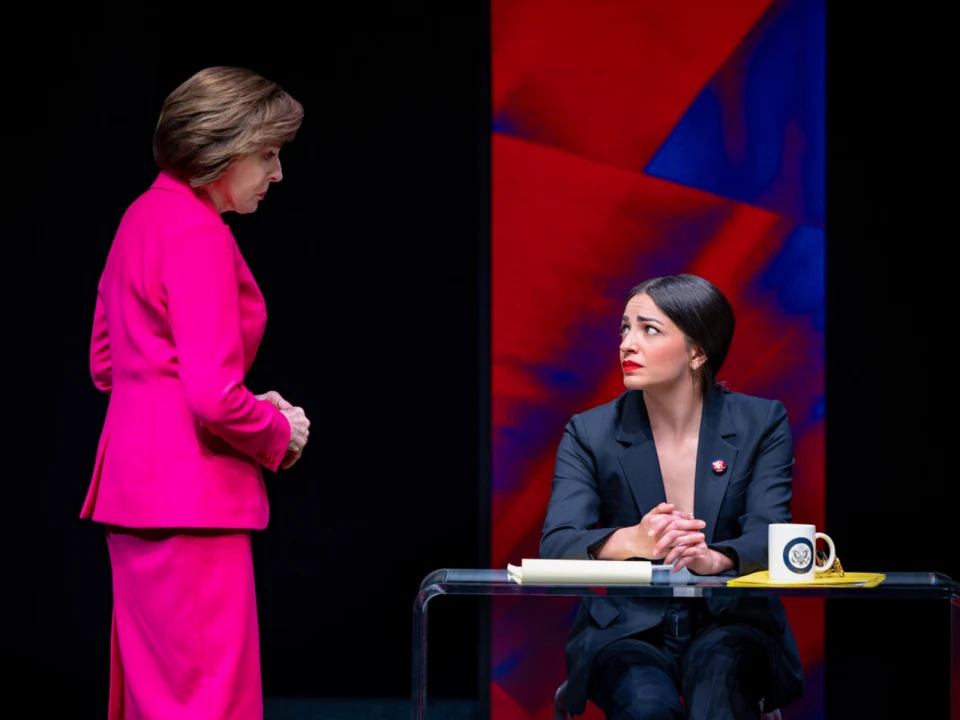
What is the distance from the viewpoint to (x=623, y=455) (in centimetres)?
279

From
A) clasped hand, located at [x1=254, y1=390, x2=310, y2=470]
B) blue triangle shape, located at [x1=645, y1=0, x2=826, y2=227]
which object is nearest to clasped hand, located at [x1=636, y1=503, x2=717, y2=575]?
clasped hand, located at [x1=254, y1=390, x2=310, y2=470]

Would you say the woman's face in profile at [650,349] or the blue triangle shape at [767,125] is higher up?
the blue triangle shape at [767,125]

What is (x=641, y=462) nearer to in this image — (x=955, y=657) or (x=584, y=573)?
(x=584, y=573)

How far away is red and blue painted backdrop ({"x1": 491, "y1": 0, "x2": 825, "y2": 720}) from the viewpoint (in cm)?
346

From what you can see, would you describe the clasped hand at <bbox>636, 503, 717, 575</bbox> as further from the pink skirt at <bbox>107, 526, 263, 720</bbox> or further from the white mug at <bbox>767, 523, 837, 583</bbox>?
the pink skirt at <bbox>107, 526, 263, 720</bbox>

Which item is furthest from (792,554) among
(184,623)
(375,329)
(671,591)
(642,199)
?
(375,329)

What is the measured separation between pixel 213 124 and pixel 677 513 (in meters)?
1.23

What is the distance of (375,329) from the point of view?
3766 mm

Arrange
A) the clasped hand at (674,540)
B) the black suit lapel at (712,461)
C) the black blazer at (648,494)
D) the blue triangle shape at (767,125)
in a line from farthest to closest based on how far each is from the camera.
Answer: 1. the blue triangle shape at (767,125)
2. the black suit lapel at (712,461)
3. the black blazer at (648,494)
4. the clasped hand at (674,540)

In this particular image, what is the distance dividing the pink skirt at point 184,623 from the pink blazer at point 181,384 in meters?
0.06

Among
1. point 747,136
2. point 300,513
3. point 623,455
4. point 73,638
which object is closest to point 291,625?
point 300,513

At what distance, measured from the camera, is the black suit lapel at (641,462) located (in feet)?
9.02

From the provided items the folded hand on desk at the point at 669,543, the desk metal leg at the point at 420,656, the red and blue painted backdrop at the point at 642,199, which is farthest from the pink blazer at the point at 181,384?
the red and blue painted backdrop at the point at 642,199

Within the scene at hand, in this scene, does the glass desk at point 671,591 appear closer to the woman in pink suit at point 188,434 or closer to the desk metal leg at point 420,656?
the desk metal leg at point 420,656
